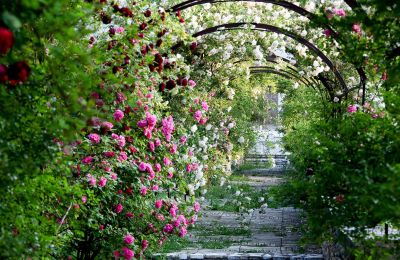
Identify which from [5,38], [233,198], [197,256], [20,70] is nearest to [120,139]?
[20,70]

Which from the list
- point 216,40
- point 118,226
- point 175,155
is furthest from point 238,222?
point 118,226

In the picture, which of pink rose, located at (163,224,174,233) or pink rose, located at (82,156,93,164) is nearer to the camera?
pink rose, located at (82,156,93,164)

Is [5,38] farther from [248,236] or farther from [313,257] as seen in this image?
[248,236]

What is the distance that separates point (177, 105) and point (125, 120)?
119 inches

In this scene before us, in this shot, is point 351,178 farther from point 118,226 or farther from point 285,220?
point 285,220

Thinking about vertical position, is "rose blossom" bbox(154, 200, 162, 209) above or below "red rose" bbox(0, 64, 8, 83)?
below

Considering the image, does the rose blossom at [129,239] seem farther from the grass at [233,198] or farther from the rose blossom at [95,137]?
the grass at [233,198]


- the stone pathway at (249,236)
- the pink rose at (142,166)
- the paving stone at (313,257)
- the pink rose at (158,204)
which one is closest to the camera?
the pink rose at (142,166)

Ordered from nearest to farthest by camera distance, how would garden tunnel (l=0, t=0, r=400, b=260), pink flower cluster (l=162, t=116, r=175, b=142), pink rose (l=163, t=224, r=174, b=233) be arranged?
1. garden tunnel (l=0, t=0, r=400, b=260)
2. pink rose (l=163, t=224, r=174, b=233)
3. pink flower cluster (l=162, t=116, r=175, b=142)

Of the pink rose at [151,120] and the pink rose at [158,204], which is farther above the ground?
the pink rose at [151,120]

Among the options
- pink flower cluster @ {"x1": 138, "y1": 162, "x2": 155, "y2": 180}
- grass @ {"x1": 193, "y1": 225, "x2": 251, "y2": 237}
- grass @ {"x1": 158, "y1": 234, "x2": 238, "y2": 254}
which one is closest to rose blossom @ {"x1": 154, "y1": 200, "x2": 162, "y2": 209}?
pink flower cluster @ {"x1": 138, "y1": 162, "x2": 155, "y2": 180}

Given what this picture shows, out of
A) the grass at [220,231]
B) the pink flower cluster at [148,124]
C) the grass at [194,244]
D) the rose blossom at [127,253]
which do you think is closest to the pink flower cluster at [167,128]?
the pink flower cluster at [148,124]

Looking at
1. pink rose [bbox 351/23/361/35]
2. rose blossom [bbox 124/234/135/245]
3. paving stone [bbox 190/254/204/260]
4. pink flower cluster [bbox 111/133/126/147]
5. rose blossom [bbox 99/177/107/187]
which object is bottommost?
paving stone [bbox 190/254/204/260]

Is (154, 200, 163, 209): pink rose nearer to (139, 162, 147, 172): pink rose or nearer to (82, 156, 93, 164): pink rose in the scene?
(139, 162, 147, 172): pink rose
